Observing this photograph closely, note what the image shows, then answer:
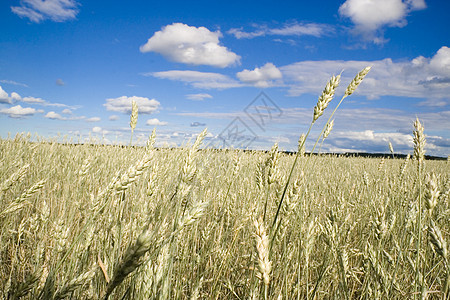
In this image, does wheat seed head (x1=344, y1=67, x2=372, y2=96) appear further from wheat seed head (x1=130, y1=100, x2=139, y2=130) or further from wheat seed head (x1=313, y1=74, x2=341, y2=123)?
wheat seed head (x1=130, y1=100, x2=139, y2=130)

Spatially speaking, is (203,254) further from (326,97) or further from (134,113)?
(326,97)

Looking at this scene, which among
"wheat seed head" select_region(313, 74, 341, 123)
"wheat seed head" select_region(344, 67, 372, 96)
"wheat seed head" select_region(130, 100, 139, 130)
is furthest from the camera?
"wheat seed head" select_region(130, 100, 139, 130)

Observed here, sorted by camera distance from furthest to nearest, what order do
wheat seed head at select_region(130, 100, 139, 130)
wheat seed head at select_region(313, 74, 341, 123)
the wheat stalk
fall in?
wheat seed head at select_region(130, 100, 139, 130) < wheat seed head at select_region(313, 74, 341, 123) < the wheat stalk

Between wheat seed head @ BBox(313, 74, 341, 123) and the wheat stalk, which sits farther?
wheat seed head @ BBox(313, 74, 341, 123)

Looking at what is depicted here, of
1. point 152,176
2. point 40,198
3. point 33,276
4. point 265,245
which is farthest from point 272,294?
point 40,198

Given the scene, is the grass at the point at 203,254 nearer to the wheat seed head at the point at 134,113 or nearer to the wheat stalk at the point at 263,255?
the wheat stalk at the point at 263,255

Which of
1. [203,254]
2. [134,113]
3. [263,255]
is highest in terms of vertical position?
[134,113]

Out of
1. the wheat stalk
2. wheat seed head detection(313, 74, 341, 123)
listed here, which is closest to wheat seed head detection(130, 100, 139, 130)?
wheat seed head detection(313, 74, 341, 123)

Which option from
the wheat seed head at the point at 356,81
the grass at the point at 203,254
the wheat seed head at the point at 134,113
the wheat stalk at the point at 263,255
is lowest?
the grass at the point at 203,254

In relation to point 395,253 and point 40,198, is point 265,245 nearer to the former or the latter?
point 395,253

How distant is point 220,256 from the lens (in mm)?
1994

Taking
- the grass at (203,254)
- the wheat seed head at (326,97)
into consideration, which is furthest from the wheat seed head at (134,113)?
the wheat seed head at (326,97)

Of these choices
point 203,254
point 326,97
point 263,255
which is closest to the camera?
point 263,255

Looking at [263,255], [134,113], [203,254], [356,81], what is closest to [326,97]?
[356,81]
